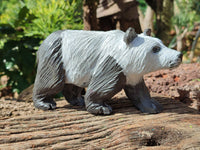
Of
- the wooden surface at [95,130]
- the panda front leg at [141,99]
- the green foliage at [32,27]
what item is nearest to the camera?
the wooden surface at [95,130]

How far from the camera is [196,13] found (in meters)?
7.82

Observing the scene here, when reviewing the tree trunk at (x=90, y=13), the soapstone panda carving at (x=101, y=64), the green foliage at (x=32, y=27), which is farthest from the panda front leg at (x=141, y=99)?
the green foliage at (x=32, y=27)

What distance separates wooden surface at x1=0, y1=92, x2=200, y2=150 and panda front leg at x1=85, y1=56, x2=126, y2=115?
0.32 ft

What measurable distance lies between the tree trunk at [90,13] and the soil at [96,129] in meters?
1.77

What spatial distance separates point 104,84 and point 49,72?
22.5 inches

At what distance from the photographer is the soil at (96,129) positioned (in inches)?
71.4

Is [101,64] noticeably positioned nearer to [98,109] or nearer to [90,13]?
[98,109]

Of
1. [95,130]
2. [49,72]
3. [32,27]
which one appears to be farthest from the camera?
[32,27]

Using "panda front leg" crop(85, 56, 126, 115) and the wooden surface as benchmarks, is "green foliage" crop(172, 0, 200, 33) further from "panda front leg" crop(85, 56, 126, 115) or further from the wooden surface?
"panda front leg" crop(85, 56, 126, 115)

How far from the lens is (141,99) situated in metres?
2.40

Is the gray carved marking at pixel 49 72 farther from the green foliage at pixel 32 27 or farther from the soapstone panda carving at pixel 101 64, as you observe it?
the green foliage at pixel 32 27

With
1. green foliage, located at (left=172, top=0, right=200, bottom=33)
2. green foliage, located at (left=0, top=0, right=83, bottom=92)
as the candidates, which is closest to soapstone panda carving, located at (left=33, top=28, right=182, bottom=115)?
green foliage, located at (left=0, top=0, right=83, bottom=92)

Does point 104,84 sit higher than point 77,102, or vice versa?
point 104,84

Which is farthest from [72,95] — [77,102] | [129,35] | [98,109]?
[129,35]
